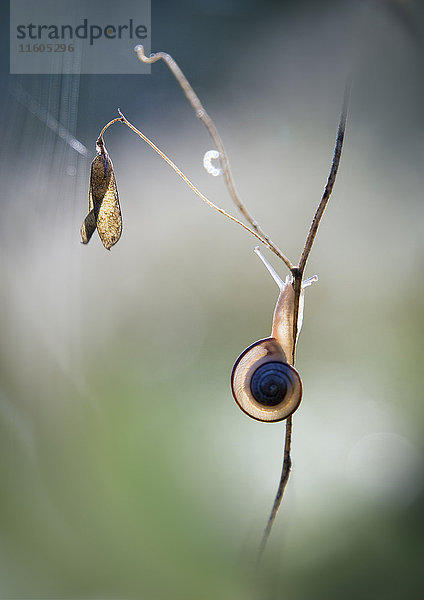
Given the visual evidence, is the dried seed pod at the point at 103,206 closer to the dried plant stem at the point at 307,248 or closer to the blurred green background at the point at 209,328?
the dried plant stem at the point at 307,248

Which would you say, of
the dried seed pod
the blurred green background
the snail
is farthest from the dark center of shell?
the blurred green background

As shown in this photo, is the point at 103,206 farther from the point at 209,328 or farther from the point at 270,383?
the point at 209,328

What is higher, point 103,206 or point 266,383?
point 103,206

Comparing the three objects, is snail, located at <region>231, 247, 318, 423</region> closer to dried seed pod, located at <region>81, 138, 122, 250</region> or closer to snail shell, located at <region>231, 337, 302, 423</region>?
snail shell, located at <region>231, 337, 302, 423</region>

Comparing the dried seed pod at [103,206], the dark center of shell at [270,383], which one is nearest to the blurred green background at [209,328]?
the dried seed pod at [103,206]

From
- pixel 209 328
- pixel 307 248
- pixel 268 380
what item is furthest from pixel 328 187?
pixel 209 328

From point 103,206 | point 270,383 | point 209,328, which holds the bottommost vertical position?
point 270,383

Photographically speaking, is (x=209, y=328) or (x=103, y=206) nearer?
(x=103, y=206)

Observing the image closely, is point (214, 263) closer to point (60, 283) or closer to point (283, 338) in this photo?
point (60, 283)
